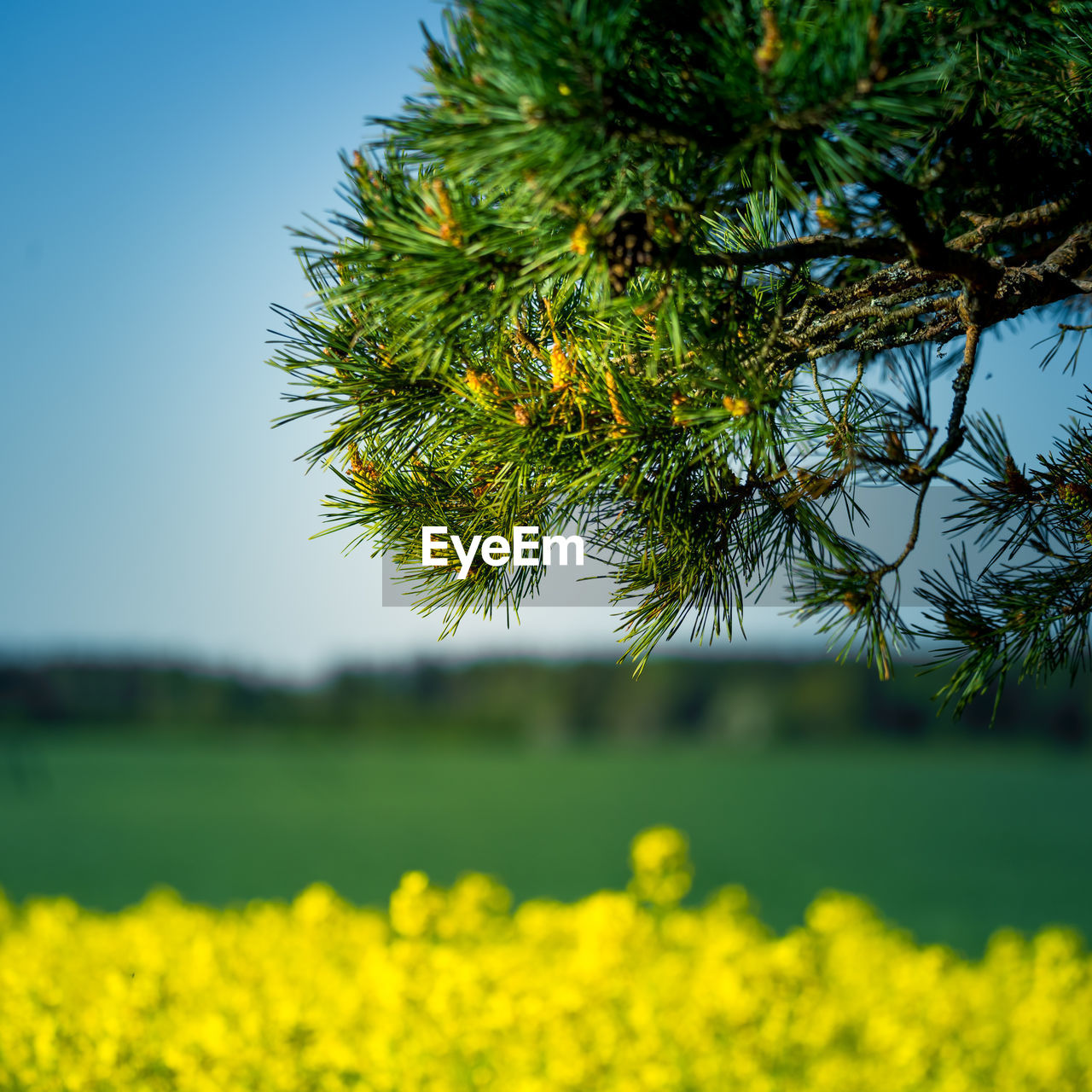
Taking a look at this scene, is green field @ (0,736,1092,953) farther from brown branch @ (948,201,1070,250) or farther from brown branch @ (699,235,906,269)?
brown branch @ (699,235,906,269)

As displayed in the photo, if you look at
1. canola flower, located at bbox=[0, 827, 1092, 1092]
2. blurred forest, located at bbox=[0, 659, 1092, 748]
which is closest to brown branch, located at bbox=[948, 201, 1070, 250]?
canola flower, located at bbox=[0, 827, 1092, 1092]

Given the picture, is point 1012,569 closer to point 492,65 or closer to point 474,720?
point 492,65

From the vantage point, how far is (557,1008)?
1.58 metres

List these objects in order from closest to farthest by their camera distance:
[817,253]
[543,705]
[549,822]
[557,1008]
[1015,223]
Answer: [817,253] < [1015,223] < [557,1008] < [549,822] < [543,705]

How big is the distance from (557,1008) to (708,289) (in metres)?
1.24

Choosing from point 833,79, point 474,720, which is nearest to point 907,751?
point 474,720

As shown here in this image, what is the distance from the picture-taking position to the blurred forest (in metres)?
8.92

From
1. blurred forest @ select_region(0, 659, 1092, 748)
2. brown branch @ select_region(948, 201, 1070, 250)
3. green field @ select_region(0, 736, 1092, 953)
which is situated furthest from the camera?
blurred forest @ select_region(0, 659, 1092, 748)

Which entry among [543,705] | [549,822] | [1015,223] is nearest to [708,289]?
[1015,223]

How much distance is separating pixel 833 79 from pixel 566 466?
374 mm

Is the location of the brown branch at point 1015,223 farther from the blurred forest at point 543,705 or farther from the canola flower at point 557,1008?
the blurred forest at point 543,705

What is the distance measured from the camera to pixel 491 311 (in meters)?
0.71

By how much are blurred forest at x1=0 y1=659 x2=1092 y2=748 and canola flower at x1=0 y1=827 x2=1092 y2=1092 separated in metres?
6.54

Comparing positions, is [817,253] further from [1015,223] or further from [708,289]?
[1015,223]
